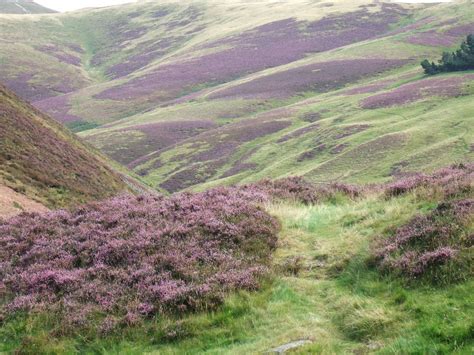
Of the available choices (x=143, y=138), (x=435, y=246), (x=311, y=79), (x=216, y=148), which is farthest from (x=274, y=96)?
(x=435, y=246)

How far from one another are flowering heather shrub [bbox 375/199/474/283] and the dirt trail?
1589 centimetres

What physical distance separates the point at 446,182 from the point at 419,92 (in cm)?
5328

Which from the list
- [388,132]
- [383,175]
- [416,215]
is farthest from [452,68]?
[416,215]

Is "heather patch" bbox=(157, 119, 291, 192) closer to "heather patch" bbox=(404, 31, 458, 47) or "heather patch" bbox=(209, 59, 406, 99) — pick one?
"heather patch" bbox=(209, 59, 406, 99)

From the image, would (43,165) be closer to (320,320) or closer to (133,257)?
(133,257)

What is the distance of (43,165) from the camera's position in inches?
1203

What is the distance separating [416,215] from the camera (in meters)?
14.0

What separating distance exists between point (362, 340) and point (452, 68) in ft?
252

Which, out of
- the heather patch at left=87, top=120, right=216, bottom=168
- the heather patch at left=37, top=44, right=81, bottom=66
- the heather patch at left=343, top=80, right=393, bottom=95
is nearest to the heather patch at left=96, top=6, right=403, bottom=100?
the heather patch at left=87, top=120, right=216, bottom=168

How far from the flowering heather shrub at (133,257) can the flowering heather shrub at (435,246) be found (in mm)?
3378

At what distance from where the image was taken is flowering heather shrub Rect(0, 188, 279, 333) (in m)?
12.4

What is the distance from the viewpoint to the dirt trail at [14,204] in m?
22.4

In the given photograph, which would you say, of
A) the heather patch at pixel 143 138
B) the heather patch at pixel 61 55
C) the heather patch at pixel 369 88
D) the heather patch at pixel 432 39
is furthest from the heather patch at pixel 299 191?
the heather patch at pixel 61 55

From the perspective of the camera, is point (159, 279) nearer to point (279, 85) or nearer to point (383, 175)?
point (383, 175)
